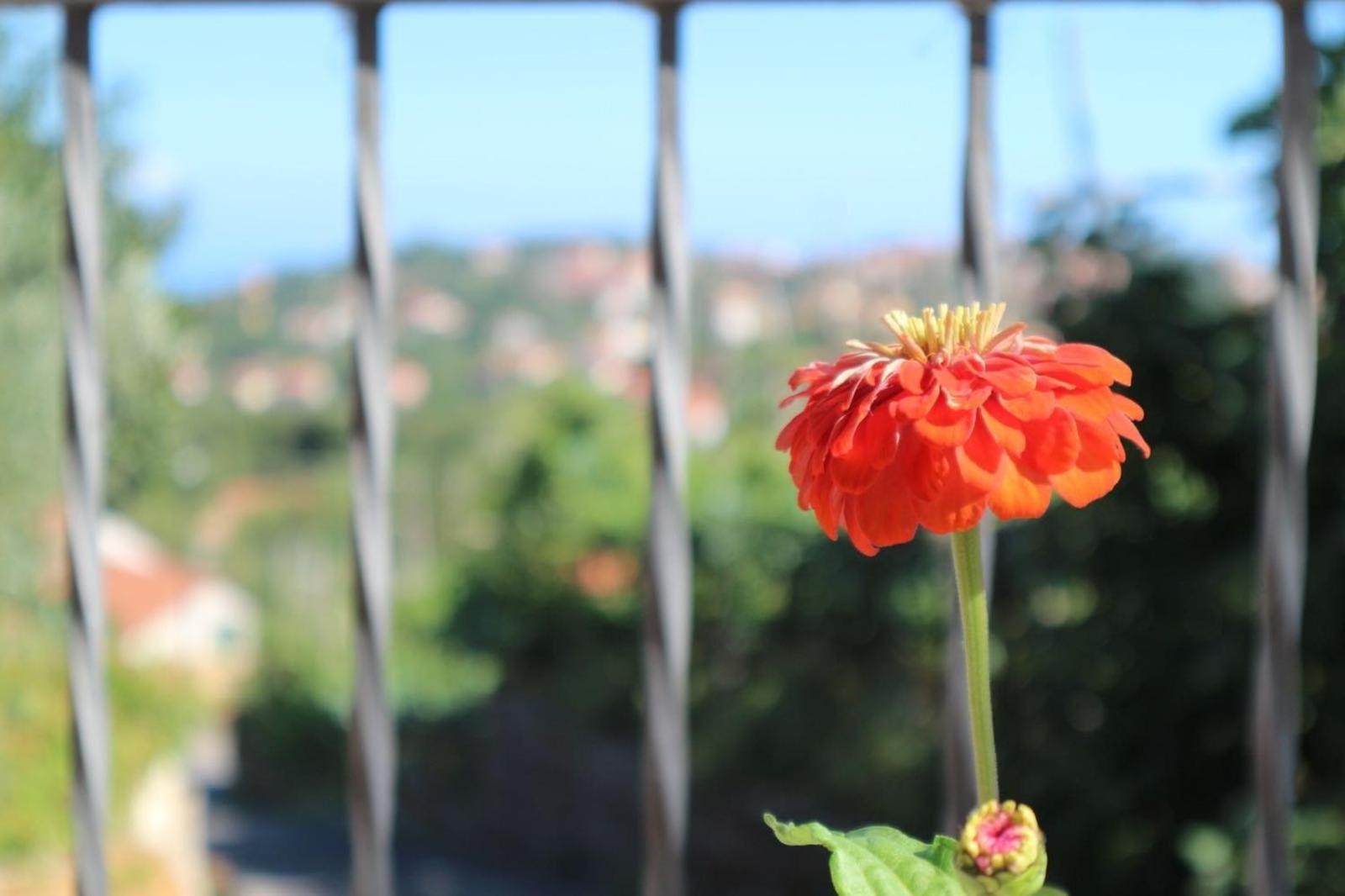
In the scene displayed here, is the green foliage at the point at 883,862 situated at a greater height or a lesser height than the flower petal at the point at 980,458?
lesser

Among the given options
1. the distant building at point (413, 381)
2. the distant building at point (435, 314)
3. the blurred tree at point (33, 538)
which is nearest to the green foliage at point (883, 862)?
the blurred tree at point (33, 538)

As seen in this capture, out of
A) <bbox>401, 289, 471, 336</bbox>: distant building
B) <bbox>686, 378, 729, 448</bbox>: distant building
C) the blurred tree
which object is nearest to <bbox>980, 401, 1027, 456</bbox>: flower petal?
the blurred tree

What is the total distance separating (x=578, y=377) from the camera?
7.56 meters

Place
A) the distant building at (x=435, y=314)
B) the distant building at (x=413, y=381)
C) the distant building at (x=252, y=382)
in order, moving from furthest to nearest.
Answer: the distant building at (x=413, y=381)
the distant building at (x=435, y=314)
the distant building at (x=252, y=382)

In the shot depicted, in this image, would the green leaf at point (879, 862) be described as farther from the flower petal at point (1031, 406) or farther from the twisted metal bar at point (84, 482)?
the twisted metal bar at point (84, 482)

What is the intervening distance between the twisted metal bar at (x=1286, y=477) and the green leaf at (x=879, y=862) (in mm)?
274

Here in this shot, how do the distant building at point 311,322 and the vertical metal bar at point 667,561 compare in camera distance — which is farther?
the distant building at point 311,322

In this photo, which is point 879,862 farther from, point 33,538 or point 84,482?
point 33,538

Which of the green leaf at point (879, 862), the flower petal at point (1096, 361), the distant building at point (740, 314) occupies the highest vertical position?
the distant building at point (740, 314)

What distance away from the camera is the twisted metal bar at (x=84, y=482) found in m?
0.55

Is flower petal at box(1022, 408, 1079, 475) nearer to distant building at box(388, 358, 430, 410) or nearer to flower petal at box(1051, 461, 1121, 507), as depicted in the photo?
flower petal at box(1051, 461, 1121, 507)

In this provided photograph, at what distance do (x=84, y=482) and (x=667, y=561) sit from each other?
23 cm

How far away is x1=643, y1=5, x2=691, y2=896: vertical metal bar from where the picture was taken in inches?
21.1

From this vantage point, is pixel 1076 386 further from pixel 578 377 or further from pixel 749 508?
pixel 578 377
